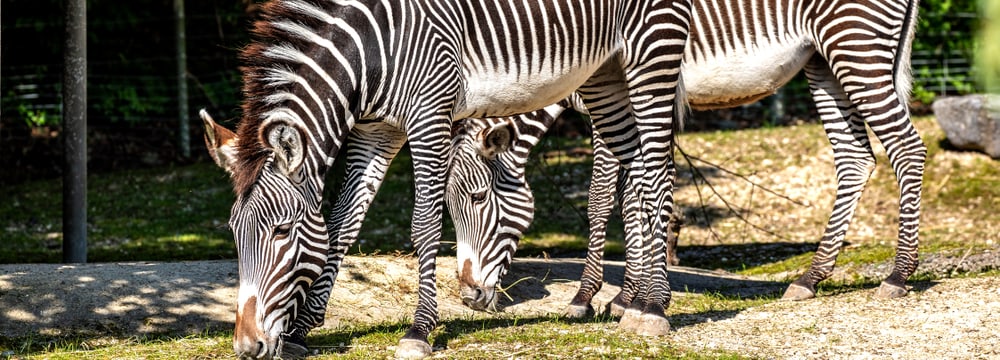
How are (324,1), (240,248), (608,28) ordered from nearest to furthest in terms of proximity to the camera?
(240,248)
(324,1)
(608,28)

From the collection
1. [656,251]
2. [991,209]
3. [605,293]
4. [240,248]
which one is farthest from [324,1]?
[991,209]

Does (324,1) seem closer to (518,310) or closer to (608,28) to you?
(608,28)

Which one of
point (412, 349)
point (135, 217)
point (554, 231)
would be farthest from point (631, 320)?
point (135, 217)

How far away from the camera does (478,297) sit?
8.16m

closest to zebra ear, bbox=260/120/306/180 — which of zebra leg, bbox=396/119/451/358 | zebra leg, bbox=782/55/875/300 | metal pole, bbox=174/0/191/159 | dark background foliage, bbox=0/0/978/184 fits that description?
zebra leg, bbox=396/119/451/358

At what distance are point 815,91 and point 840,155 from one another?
598 millimetres

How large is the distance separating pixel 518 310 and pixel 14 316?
143 inches

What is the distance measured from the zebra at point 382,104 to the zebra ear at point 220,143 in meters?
0.02

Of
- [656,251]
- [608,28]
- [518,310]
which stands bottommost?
[518,310]

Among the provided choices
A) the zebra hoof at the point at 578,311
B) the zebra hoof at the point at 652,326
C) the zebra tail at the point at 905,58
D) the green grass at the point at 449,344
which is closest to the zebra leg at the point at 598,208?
the zebra hoof at the point at 578,311

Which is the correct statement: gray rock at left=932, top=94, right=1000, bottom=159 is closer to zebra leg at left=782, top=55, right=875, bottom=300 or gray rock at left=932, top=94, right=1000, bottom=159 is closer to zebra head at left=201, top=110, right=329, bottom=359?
zebra leg at left=782, top=55, right=875, bottom=300

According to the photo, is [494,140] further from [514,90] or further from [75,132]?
[75,132]

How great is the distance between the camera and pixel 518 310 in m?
8.36

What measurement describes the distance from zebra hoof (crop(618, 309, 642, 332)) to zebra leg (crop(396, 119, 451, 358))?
136 cm
